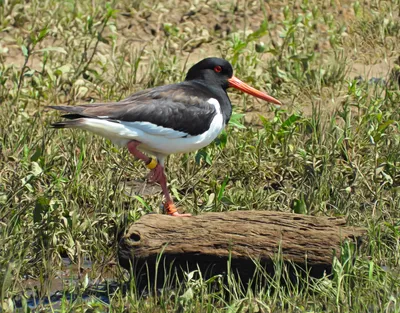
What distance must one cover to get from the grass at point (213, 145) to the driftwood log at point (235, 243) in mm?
123

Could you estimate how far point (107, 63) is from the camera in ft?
29.8

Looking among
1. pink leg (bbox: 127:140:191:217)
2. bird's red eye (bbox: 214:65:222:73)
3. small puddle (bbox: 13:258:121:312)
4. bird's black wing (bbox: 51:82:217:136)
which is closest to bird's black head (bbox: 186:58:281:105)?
bird's red eye (bbox: 214:65:222:73)

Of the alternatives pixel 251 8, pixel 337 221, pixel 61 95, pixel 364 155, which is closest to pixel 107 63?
pixel 61 95

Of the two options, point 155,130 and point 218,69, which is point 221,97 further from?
point 155,130

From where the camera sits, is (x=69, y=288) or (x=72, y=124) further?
(x=72, y=124)

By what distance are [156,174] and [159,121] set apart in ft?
1.35

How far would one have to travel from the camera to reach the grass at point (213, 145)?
5.57m

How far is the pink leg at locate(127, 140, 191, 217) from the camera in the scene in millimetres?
6778

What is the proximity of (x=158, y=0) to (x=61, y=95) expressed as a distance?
85.3 inches

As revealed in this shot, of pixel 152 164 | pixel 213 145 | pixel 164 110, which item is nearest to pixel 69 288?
pixel 152 164

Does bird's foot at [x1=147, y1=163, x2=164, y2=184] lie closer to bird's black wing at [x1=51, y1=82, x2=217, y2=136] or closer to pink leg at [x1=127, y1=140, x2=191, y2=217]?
pink leg at [x1=127, y1=140, x2=191, y2=217]

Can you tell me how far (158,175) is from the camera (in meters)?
6.91

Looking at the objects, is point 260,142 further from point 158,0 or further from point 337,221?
point 158,0

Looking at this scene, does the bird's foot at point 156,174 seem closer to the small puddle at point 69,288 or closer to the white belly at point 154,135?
the white belly at point 154,135
